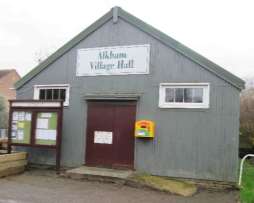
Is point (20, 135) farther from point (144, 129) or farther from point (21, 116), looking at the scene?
point (144, 129)

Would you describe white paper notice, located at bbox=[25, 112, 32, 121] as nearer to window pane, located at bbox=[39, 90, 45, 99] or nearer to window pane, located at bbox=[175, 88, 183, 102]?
window pane, located at bbox=[39, 90, 45, 99]

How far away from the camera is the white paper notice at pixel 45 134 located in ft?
32.7

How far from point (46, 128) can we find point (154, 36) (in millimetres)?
4604

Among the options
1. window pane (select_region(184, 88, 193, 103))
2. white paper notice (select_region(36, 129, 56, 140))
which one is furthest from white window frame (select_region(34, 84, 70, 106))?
window pane (select_region(184, 88, 193, 103))

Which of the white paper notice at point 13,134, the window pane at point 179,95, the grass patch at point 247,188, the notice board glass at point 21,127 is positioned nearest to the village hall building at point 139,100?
the window pane at point 179,95

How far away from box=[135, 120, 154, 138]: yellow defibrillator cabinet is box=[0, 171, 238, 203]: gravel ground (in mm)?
1670

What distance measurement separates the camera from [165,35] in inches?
360

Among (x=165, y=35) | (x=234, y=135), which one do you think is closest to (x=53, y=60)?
(x=165, y=35)

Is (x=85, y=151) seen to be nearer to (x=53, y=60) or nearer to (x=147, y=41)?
(x=53, y=60)

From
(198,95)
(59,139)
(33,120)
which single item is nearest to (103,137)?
(59,139)

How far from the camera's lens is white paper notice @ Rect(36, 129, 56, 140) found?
9961mm

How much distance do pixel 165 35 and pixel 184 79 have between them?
1451mm

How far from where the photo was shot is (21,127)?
1040 cm

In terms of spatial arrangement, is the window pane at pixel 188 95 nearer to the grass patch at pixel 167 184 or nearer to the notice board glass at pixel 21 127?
the grass patch at pixel 167 184
